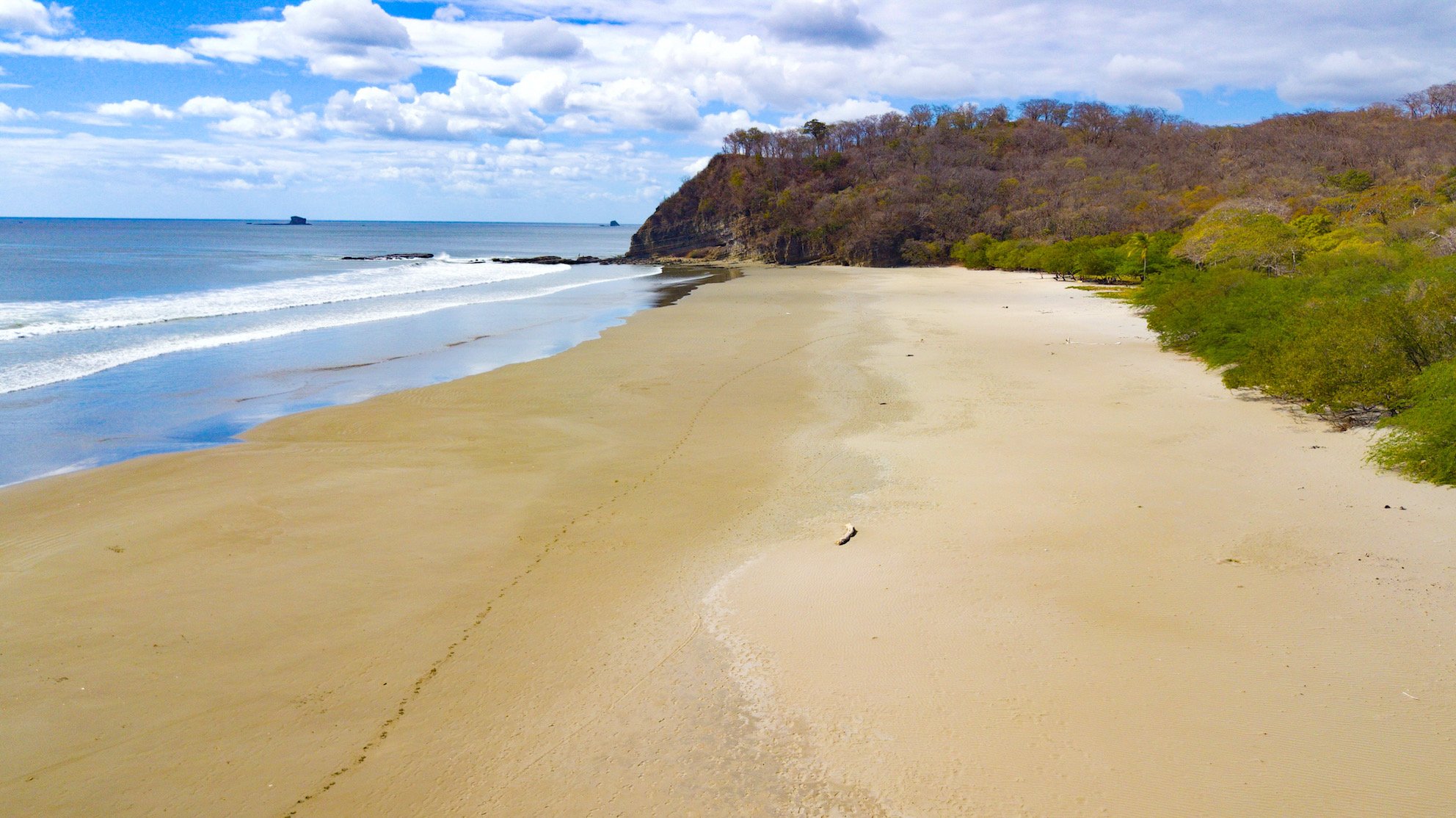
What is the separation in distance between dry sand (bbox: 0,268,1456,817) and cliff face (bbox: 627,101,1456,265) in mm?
48388

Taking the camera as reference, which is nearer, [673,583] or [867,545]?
[673,583]

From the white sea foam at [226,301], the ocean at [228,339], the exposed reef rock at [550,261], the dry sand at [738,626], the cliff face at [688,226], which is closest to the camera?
the dry sand at [738,626]

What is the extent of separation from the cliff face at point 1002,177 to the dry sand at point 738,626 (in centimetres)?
4839

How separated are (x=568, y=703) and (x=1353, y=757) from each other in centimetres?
480

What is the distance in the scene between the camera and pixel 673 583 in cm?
766

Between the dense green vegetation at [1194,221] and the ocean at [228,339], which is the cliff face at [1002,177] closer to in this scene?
the dense green vegetation at [1194,221]

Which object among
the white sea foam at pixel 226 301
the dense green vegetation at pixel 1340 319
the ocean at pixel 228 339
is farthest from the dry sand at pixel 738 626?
the white sea foam at pixel 226 301

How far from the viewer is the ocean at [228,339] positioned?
1437cm

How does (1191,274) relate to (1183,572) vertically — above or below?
above

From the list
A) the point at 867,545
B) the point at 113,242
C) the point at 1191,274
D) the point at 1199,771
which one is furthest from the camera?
the point at 113,242

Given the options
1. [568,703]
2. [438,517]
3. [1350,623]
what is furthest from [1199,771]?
[438,517]

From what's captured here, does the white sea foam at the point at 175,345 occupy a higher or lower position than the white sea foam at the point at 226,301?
lower

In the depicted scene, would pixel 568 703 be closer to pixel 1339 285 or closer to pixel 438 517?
pixel 438 517

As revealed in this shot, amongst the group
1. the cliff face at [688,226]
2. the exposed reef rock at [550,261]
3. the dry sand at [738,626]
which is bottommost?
the dry sand at [738,626]
